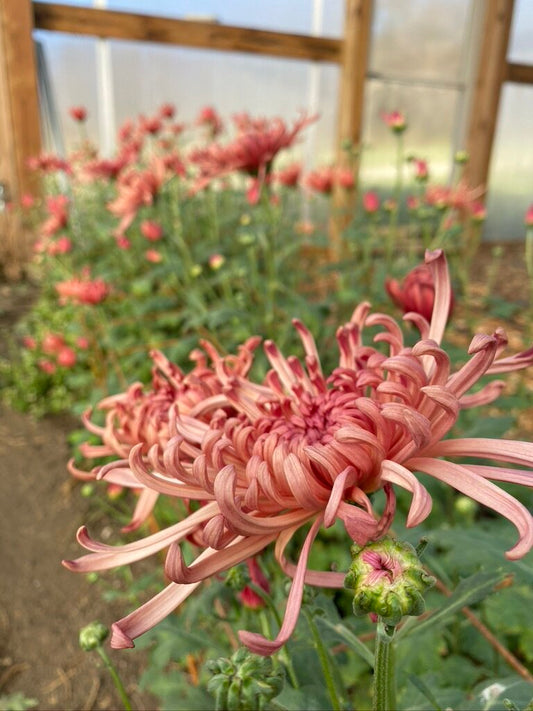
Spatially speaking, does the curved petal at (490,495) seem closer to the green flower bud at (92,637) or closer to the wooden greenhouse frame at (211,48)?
the green flower bud at (92,637)

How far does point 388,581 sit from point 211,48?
453 centimetres

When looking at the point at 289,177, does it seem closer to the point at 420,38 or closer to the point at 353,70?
the point at 353,70

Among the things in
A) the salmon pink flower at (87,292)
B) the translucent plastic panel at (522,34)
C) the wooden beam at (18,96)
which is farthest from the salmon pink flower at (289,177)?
the translucent plastic panel at (522,34)

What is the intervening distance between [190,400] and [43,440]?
2237 mm

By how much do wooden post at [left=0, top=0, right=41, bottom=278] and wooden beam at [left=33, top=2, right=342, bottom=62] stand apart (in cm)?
15

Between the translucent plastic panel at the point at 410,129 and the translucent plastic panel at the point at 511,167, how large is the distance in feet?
1.49

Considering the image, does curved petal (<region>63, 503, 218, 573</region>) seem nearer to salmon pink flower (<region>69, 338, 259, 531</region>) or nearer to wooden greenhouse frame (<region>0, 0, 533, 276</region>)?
salmon pink flower (<region>69, 338, 259, 531</region>)

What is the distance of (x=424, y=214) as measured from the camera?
1777 mm

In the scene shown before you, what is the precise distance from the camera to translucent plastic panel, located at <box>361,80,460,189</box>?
15.8ft

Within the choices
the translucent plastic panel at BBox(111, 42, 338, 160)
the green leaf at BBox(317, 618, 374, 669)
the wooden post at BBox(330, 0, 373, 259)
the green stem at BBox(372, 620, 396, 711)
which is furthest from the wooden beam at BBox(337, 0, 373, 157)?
the green stem at BBox(372, 620, 396, 711)

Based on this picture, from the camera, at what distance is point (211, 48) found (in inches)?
169

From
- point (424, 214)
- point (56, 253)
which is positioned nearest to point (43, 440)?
point (56, 253)

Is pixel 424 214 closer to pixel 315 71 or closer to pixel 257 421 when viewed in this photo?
pixel 257 421

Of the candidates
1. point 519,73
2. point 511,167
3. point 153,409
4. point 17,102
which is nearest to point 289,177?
point 153,409
